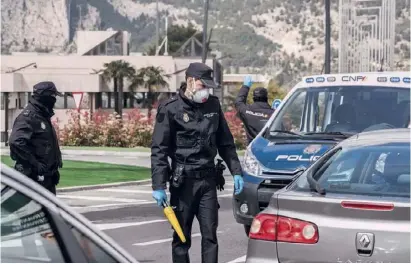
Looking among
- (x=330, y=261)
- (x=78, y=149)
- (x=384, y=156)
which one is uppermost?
(x=384, y=156)

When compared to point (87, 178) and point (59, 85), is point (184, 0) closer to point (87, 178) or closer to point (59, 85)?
point (59, 85)

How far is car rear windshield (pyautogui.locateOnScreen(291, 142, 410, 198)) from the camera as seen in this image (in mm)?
5906

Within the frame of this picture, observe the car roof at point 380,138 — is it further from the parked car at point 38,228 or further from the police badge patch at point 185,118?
the parked car at point 38,228

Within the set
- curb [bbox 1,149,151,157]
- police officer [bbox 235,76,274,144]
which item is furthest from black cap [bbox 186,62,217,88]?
curb [bbox 1,149,151,157]

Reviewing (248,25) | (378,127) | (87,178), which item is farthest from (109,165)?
(248,25)

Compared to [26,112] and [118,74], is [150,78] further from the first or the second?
[26,112]

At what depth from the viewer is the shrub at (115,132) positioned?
35.2 meters

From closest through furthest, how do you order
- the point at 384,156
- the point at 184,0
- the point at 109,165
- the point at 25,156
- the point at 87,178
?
the point at 384,156
the point at 25,156
the point at 87,178
the point at 109,165
the point at 184,0

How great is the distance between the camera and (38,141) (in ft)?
28.9

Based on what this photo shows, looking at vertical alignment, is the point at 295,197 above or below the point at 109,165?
above

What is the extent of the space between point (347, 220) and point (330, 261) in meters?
0.27

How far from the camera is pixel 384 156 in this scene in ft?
20.7

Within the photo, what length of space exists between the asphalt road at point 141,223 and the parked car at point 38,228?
596 centimetres

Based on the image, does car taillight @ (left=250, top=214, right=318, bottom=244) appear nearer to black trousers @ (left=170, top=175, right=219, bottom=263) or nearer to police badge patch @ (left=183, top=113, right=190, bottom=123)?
black trousers @ (left=170, top=175, right=219, bottom=263)
